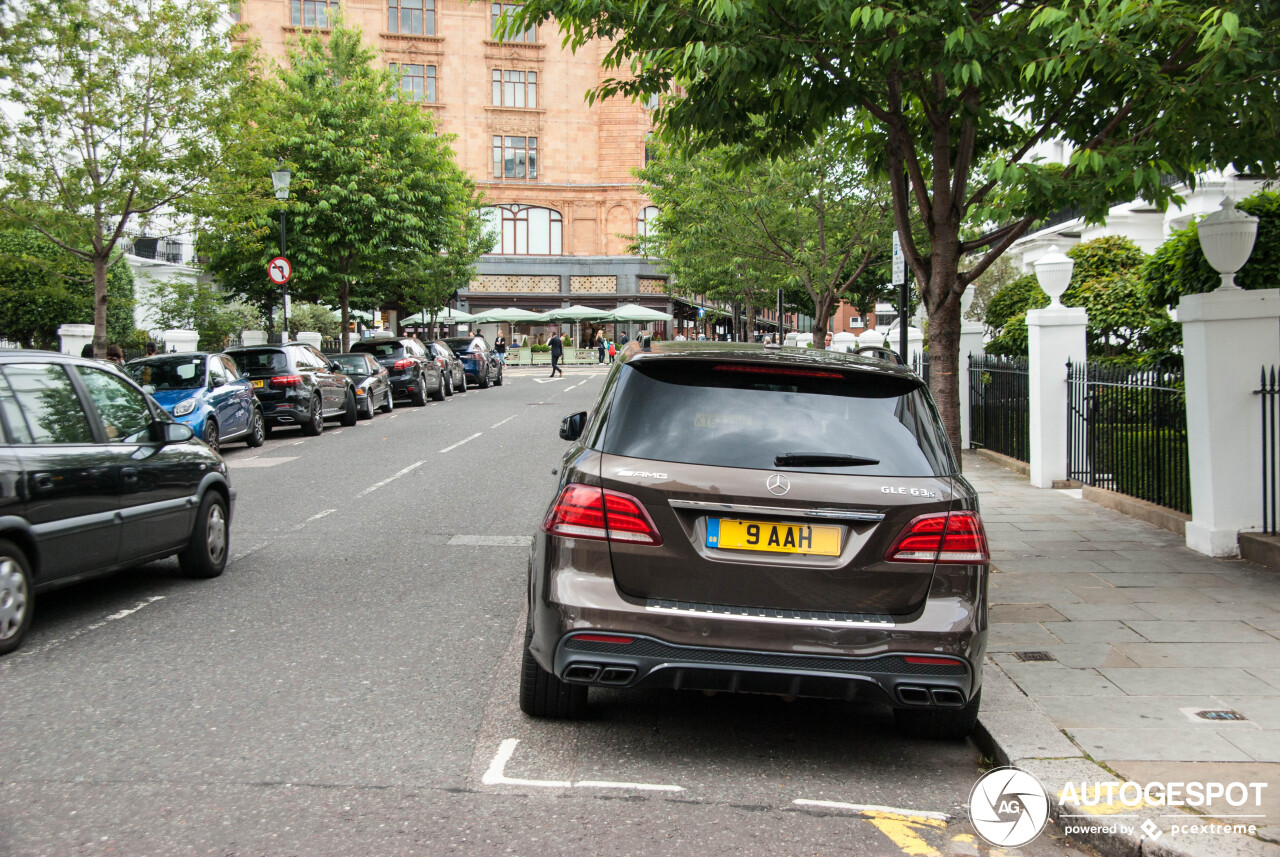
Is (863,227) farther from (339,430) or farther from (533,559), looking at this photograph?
(533,559)

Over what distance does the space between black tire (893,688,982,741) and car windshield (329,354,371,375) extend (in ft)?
68.1

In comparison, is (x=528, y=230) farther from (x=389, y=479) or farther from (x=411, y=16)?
(x=389, y=479)

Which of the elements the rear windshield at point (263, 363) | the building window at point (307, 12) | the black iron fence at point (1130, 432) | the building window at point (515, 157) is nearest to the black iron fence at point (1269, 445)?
the black iron fence at point (1130, 432)

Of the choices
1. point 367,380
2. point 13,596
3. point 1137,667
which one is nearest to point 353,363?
point 367,380

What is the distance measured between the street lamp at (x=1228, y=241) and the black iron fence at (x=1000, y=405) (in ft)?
15.8

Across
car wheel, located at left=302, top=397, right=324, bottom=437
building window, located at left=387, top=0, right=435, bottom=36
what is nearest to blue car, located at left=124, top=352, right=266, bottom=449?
car wheel, located at left=302, top=397, right=324, bottom=437

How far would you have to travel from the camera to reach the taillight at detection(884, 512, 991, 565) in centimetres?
420

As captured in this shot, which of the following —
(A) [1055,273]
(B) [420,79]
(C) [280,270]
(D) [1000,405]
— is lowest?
(D) [1000,405]

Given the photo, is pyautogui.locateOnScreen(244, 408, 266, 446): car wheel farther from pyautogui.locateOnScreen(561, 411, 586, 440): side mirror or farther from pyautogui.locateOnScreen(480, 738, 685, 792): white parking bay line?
pyautogui.locateOnScreen(480, 738, 685, 792): white parking bay line

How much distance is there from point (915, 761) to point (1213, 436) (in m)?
4.97

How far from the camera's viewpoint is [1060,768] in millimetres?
4266

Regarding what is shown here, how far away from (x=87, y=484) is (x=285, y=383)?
43.9 feet

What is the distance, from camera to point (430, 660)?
586 centimetres

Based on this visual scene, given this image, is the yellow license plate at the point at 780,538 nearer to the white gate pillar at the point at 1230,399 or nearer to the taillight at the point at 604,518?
the taillight at the point at 604,518
